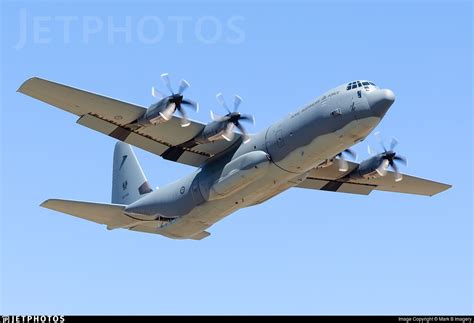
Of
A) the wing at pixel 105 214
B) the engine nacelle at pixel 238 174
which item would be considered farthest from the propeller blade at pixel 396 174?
the wing at pixel 105 214

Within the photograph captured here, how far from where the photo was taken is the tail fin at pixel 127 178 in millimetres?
49969

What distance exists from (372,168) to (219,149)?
8.09 meters

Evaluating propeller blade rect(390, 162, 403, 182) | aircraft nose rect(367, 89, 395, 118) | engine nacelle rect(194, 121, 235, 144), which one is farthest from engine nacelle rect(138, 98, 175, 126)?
propeller blade rect(390, 162, 403, 182)

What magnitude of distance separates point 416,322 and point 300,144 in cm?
982

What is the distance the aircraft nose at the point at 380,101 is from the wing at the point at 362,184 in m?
8.50

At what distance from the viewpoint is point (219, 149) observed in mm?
44125

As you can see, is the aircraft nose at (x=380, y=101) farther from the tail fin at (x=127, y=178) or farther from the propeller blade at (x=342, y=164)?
the tail fin at (x=127, y=178)

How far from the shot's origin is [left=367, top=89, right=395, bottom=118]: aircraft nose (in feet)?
128

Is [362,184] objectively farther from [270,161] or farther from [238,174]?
[238,174]

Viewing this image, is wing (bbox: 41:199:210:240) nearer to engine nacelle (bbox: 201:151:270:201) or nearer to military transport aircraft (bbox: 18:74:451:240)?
military transport aircraft (bbox: 18:74:451:240)

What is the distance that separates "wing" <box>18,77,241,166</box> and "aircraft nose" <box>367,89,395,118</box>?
711 cm

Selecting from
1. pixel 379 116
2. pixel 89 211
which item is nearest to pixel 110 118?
pixel 89 211

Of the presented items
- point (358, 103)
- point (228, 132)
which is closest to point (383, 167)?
point (358, 103)

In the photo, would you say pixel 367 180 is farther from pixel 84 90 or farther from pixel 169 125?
pixel 84 90
